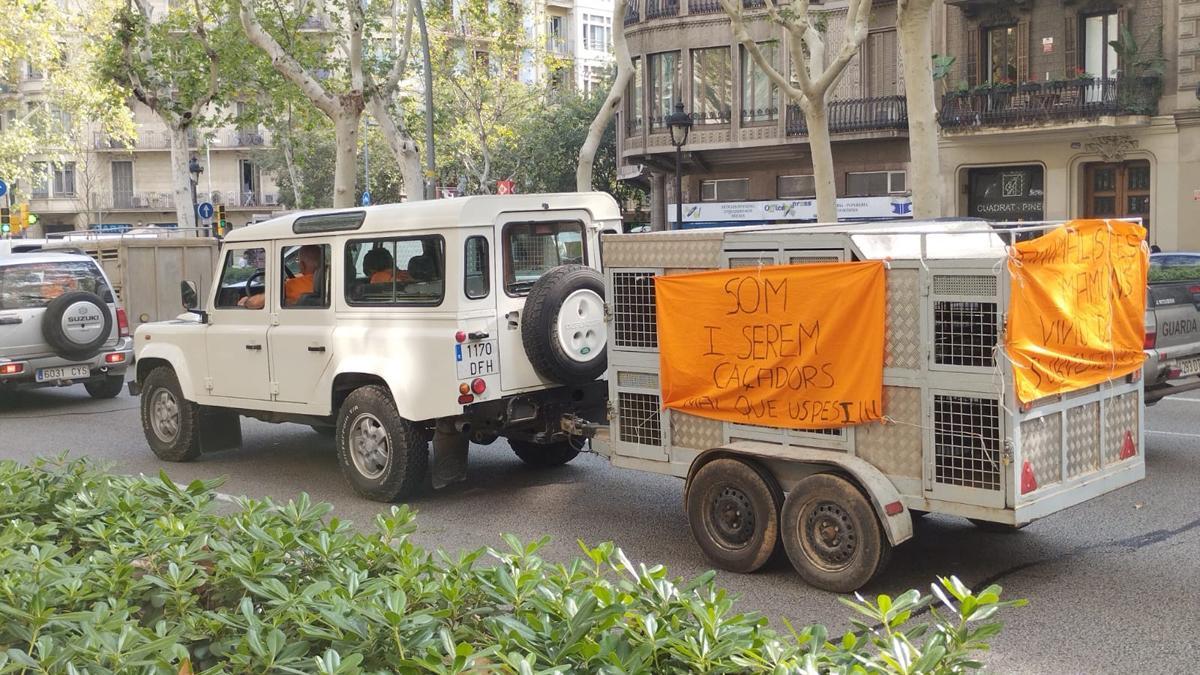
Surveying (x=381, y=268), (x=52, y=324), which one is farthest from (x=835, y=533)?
(x=52, y=324)

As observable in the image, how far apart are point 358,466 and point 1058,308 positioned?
5332 mm

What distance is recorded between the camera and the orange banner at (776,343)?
6.77 m

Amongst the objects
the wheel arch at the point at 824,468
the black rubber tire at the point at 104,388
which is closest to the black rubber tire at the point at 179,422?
the black rubber tire at the point at 104,388

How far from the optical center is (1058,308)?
6770 mm

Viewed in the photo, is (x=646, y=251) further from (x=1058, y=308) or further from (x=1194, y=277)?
(x=1194, y=277)

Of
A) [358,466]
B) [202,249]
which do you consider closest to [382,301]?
[358,466]

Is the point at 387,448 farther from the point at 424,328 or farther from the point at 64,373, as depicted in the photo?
the point at 64,373

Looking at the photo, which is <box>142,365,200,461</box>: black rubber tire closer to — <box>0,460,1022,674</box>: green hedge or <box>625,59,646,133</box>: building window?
<box>0,460,1022,674</box>: green hedge

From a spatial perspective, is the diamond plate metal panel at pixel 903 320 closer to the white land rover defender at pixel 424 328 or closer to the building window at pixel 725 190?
the white land rover defender at pixel 424 328

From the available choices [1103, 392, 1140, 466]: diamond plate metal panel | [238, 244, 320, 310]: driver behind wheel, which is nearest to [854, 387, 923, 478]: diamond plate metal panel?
[1103, 392, 1140, 466]: diamond plate metal panel

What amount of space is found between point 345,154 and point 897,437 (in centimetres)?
1634

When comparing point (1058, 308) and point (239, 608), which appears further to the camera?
point (1058, 308)

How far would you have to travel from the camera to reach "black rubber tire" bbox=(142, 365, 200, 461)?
11422 mm

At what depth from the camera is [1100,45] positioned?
99.3ft
